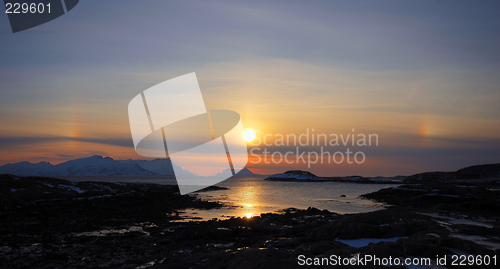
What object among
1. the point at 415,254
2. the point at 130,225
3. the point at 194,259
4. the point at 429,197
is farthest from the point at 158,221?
the point at 429,197

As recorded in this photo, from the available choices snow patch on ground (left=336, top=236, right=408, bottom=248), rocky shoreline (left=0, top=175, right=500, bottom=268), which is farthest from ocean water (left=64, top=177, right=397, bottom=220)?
snow patch on ground (left=336, top=236, right=408, bottom=248)

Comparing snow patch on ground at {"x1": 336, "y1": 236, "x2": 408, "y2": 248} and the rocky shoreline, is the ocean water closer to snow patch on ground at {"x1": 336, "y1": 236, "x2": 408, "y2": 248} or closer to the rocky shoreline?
the rocky shoreline

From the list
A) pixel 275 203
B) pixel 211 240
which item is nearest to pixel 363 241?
pixel 211 240

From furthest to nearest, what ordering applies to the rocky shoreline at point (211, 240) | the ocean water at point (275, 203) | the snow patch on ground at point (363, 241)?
the ocean water at point (275, 203)
the snow patch on ground at point (363, 241)
the rocky shoreline at point (211, 240)

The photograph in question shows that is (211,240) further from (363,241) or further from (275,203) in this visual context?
(275,203)

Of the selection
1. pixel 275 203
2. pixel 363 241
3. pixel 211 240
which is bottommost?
pixel 275 203

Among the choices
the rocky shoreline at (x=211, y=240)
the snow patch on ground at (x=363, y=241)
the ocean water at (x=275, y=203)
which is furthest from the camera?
the ocean water at (x=275, y=203)

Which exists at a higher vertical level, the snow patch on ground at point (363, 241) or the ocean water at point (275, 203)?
the snow patch on ground at point (363, 241)

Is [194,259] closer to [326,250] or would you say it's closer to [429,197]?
[326,250]

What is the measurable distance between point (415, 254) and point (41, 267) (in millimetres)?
13326

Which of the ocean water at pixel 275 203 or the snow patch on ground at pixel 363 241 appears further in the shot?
the ocean water at pixel 275 203

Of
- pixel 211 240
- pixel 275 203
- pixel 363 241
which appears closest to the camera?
pixel 363 241

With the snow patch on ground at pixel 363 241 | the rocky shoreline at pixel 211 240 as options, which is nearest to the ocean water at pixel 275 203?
the rocky shoreline at pixel 211 240

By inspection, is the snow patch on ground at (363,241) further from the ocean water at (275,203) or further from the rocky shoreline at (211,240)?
the ocean water at (275,203)
